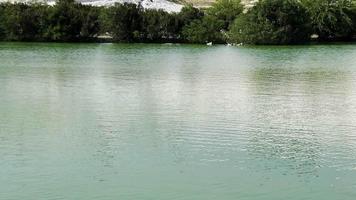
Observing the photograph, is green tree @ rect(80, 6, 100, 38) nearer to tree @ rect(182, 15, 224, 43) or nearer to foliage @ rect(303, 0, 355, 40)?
tree @ rect(182, 15, 224, 43)

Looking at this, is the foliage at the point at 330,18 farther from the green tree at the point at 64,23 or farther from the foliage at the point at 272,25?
the green tree at the point at 64,23

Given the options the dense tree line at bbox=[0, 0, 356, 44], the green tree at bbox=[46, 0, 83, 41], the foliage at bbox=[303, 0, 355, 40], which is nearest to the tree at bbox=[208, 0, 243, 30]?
the dense tree line at bbox=[0, 0, 356, 44]

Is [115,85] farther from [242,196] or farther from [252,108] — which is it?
[242,196]

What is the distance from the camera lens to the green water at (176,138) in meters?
9.80

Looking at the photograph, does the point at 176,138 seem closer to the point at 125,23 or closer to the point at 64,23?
the point at 125,23

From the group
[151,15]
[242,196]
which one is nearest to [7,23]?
[151,15]

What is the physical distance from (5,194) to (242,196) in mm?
3351

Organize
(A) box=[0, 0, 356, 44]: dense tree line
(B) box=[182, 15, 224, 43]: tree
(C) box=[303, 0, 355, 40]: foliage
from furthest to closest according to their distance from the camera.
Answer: (C) box=[303, 0, 355, 40]: foliage < (B) box=[182, 15, 224, 43]: tree < (A) box=[0, 0, 356, 44]: dense tree line

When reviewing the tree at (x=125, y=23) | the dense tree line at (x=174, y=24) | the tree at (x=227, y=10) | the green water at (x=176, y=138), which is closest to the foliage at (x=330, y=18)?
the dense tree line at (x=174, y=24)

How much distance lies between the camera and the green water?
980 centimetres

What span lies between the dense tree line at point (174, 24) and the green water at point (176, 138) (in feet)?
118

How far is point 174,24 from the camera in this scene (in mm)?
64125

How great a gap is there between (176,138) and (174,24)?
51303 mm

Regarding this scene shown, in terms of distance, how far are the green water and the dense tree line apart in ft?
118
